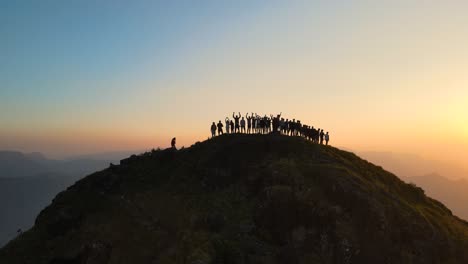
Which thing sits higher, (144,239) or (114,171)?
(114,171)

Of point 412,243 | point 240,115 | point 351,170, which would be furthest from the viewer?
point 240,115

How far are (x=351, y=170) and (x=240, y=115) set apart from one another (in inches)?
780

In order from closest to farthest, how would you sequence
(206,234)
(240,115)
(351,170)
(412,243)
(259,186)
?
(206,234) → (412,243) → (259,186) → (351,170) → (240,115)

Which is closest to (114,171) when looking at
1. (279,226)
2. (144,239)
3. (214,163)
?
(214,163)

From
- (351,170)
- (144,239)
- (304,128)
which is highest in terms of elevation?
(304,128)

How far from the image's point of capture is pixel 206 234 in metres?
40.0

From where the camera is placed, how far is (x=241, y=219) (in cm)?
4309

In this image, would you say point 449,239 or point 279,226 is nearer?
point 279,226

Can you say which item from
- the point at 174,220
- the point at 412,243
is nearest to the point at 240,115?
the point at 174,220

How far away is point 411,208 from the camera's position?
47.3 meters

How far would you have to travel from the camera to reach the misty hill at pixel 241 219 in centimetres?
3956

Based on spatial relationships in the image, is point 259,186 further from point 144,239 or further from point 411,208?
point 411,208

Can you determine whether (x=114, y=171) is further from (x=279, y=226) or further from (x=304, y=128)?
(x=304, y=128)

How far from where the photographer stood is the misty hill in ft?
130
